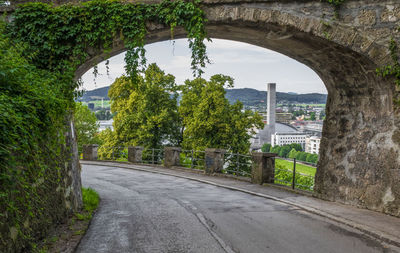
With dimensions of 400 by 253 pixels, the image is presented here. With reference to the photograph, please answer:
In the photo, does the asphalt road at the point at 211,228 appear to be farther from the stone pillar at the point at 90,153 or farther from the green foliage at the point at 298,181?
the stone pillar at the point at 90,153

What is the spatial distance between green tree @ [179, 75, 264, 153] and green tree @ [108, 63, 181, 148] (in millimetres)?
2519

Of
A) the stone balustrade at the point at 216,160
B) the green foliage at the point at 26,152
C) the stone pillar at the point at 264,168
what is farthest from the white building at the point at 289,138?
the green foliage at the point at 26,152

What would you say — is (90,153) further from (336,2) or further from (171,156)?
(336,2)

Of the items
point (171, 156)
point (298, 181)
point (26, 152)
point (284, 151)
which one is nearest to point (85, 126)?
point (171, 156)

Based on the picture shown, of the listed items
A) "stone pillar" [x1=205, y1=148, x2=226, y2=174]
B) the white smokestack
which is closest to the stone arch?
"stone pillar" [x1=205, y1=148, x2=226, y2=174]

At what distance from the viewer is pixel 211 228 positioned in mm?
6543

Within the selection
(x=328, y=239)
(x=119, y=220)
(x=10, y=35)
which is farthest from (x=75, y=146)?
(x=328, y=239)

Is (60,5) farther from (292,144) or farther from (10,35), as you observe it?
(292,144)

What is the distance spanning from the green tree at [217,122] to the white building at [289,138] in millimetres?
52457

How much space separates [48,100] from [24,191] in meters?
1.50

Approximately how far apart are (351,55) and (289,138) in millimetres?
81493

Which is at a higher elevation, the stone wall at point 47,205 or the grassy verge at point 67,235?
the stone wall at point 47,205

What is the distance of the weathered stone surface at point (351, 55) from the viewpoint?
7.15 m

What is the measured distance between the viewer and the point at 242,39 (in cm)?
897
